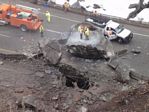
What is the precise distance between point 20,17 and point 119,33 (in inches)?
329

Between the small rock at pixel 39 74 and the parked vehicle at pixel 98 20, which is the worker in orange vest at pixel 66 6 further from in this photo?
the small rock at pixel 39 74

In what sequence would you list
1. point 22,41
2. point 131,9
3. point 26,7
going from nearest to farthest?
1. point 22,41
2. point 26,7
3. point 131,9

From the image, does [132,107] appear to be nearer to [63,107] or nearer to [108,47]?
[63,107]

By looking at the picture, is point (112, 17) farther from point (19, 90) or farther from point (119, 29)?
point (19, 90)

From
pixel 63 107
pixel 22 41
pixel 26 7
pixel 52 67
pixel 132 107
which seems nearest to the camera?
pixel 132 107

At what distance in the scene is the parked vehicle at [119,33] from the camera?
3094cm

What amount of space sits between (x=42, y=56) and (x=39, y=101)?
6453 millimetres

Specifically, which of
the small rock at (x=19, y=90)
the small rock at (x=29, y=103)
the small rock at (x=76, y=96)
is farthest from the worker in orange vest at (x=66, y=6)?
the small rock at (x=29, y=103)

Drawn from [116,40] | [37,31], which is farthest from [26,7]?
[116,40]

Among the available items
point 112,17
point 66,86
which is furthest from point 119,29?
point 66,86

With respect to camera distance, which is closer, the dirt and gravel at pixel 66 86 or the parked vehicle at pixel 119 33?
the dirt and gravel at pixel 66 86

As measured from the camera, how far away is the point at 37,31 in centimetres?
3180

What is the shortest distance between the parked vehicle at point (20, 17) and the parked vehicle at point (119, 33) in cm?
600

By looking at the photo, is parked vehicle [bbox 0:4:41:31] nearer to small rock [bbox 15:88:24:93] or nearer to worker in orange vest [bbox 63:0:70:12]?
worker in orange vest [bbox 63:0:70:12]
